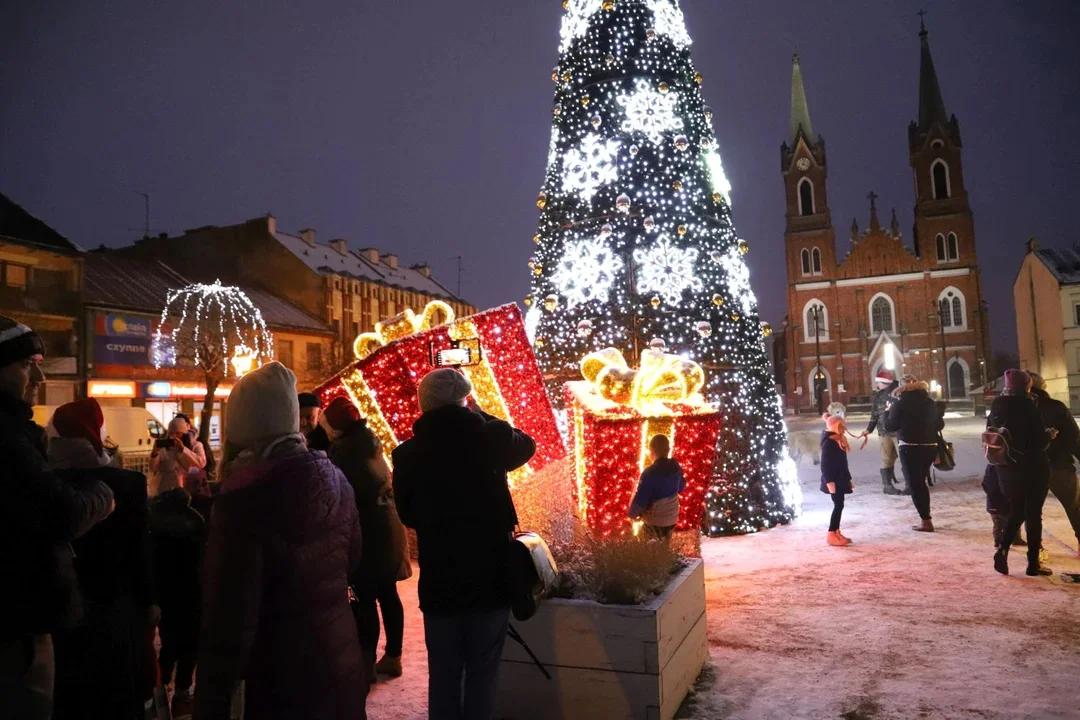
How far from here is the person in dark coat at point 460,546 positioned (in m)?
2.78

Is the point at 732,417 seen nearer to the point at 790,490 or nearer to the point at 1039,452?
the point at 790,490

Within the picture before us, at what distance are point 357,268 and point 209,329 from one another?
56.3ft

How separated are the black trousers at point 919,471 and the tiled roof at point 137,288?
90.7 feet

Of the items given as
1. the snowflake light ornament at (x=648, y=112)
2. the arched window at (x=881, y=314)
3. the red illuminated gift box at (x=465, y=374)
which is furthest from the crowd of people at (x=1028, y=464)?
the arched window at (x=881, y=314)

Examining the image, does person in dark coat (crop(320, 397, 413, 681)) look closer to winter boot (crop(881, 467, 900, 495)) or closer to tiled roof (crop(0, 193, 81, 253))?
winter boot (crop(881, 467, 900, 495))

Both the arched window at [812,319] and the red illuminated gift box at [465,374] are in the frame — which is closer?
the red illuminated gift box at [465,374]

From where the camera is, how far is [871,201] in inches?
2522

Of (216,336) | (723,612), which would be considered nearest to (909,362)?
(216,336)

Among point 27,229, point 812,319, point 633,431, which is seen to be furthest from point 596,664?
A: point 812,319

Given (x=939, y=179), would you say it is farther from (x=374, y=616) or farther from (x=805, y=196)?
(x=374, y=616)

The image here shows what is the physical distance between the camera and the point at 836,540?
7.68 m

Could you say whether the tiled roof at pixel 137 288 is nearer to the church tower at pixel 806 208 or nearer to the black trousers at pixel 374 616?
the black trousers at pixel 374 616

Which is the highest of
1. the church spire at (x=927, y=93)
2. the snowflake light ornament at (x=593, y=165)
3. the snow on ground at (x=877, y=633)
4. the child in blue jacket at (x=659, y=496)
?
the church spire at (x=927, y=93)

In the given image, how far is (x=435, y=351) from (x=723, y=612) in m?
3.09
